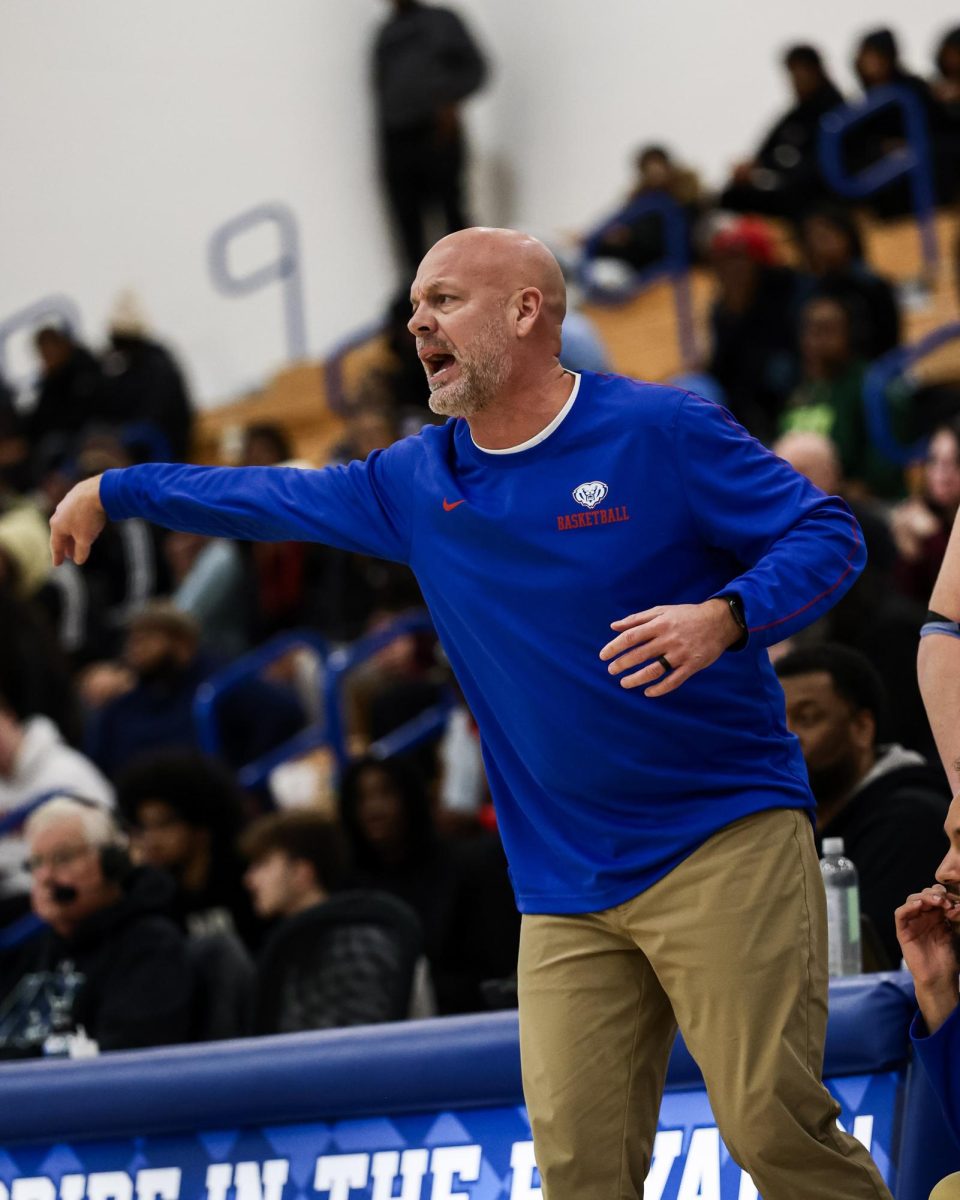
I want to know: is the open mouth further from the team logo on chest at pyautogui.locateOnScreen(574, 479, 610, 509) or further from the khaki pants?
the khaki pants

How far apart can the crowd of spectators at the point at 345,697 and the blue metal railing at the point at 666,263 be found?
0.19ft

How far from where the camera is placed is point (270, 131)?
15125 mm

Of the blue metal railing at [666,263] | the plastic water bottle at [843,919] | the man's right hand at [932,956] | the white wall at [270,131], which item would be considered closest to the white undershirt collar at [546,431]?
the man's right hand at [932,956]

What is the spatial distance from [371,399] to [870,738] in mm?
5541

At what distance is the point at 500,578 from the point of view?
3.24m

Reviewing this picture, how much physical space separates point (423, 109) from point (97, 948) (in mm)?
9819

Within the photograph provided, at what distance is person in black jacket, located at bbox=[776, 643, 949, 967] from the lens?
428 centimetres

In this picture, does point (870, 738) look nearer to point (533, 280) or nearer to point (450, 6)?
point (533, 280)

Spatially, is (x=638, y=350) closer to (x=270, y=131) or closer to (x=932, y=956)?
(x=270, y=131)

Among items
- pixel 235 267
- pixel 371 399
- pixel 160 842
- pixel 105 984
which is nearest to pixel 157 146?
pixel 235 267

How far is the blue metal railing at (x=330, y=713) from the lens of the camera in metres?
Result: 7.85

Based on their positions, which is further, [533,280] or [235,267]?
[235,267]

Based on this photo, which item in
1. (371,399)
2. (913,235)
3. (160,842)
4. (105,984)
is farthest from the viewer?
(913,235)

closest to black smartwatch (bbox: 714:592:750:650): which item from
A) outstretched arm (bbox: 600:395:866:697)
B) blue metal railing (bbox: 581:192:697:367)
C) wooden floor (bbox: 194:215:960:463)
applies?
outstretched arm (bbox: 600:395:866:697)
